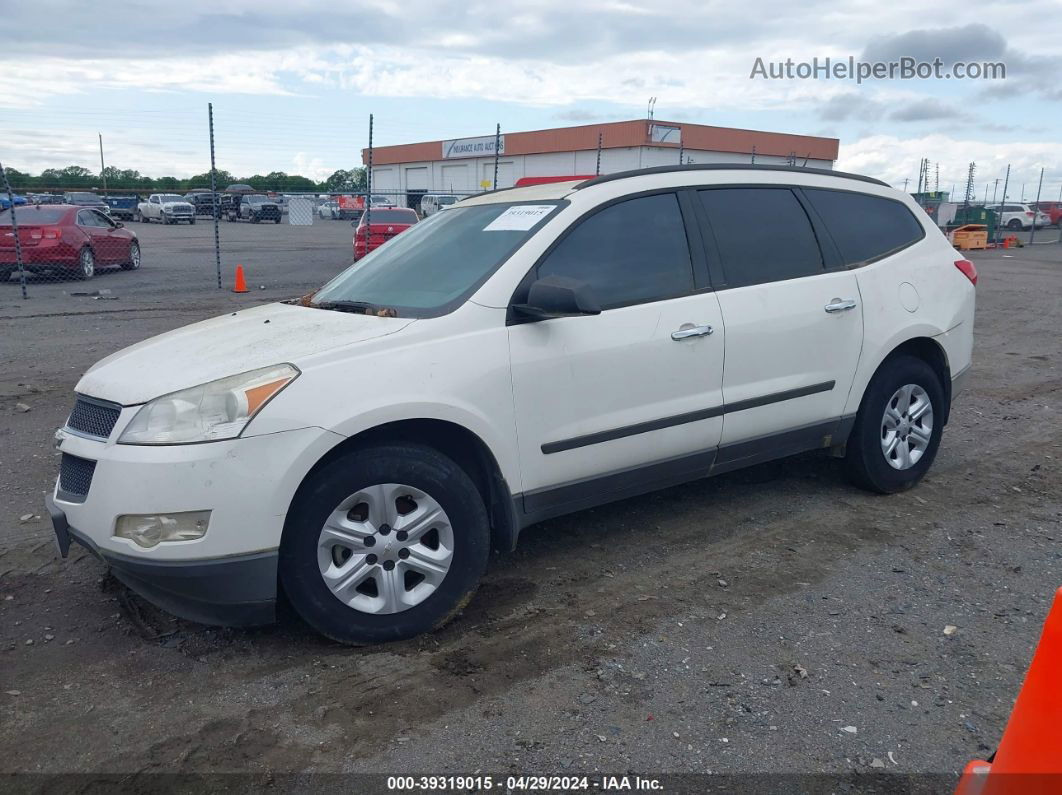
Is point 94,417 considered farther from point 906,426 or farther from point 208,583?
point 906,426

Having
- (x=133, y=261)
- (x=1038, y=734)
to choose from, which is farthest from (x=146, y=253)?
(x=1038, y=734)

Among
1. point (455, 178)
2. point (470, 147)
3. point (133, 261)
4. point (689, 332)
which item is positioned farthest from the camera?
point (455, 178)

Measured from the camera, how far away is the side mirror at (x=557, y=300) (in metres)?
3.79

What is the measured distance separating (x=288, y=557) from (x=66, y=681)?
0.94 m

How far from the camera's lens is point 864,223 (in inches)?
210

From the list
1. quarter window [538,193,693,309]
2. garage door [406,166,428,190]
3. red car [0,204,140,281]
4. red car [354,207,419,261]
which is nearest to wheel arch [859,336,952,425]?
quarter window [538,193,693,309]

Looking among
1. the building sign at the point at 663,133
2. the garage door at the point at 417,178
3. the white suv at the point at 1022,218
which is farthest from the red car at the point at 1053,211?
the garage door at the point at 417,178

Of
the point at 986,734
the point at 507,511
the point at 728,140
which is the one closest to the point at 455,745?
the point at 507,511

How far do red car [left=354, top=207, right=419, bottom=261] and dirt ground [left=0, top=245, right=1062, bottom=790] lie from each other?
42.0 ft

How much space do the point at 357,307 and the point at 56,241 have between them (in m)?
13.8

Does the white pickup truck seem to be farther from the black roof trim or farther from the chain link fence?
the black roof trim

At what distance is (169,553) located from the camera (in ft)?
10.7

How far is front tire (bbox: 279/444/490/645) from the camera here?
3428mm

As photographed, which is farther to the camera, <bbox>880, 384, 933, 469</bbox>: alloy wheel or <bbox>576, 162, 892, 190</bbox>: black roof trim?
<bbox>880, 384, 933, 469</bbox>: alloy wheel
